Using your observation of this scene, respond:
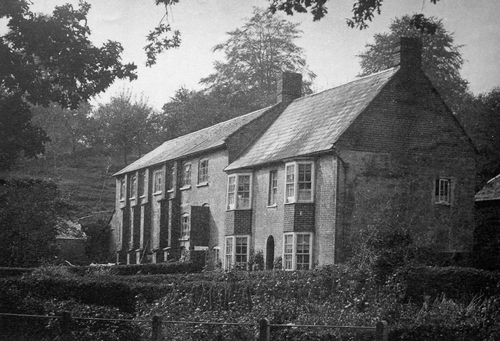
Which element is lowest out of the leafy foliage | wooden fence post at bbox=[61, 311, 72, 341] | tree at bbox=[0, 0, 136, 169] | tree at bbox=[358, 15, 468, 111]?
wooden fence post at bbox=[61, 311, 72, 341]

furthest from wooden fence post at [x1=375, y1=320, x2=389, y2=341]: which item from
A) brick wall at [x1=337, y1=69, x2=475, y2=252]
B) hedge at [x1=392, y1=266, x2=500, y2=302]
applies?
brick wall at [x1=337, y1=69, x2=475, y2=252]

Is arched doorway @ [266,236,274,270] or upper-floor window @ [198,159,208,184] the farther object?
upper-floor window @ [198,159,208,184]

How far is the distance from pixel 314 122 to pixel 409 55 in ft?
19.2

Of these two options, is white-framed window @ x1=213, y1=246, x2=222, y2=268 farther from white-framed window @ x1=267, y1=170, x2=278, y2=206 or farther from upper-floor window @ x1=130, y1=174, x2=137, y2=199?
upper-floor window @ x1=130, y1=174, x2=137, y2=199

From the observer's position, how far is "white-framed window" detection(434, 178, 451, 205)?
111ft

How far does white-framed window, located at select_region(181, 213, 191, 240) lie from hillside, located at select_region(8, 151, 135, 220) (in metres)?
28.6

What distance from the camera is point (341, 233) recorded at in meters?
31.6

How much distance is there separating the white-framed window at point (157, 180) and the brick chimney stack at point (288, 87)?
11.8 metres

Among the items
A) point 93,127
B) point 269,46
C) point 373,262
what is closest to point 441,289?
point 373,262

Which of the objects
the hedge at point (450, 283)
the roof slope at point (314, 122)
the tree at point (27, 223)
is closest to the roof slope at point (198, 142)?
the roof slope at point (314, 122)

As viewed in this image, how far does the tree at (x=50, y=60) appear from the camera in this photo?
22562 millimetres

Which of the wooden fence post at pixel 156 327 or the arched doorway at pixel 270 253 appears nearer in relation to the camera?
the wooden fence post at pixel 156 327

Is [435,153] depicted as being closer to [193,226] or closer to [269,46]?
[193,226]

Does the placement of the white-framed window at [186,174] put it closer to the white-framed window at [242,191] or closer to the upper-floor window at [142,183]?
the white-framed window at [242,191]
